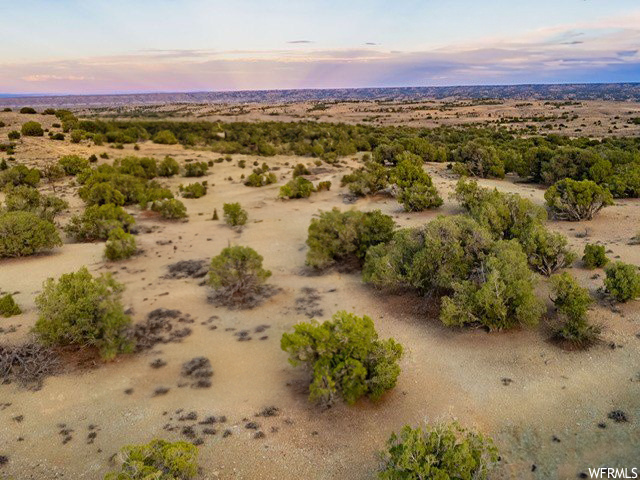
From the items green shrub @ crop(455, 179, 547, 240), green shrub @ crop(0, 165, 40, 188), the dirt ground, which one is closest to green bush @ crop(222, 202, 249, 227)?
the dirt ground

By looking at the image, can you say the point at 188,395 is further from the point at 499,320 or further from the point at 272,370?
the point at 499,320

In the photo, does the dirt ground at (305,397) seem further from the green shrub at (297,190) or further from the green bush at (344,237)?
the green shrub at (297,190)

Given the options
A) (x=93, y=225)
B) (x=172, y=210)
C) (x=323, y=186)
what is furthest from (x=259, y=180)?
(x=93, y=225)

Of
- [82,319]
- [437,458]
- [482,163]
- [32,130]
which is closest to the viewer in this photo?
[437,458]

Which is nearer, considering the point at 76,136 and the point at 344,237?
the point at 344,237

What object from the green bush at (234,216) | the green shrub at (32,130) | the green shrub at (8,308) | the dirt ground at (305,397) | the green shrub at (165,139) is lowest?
the dirt ground at (305,397)

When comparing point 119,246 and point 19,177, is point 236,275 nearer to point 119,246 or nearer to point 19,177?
point 119,246

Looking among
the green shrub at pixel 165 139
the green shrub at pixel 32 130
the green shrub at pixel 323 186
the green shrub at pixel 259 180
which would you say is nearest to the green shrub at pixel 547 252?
the green shrub at pixel 323 186
